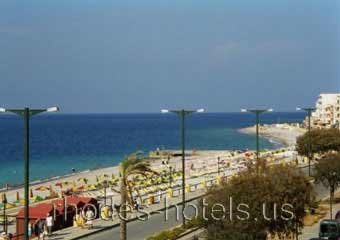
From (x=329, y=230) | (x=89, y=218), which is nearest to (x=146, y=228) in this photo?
(x=89, y=218)

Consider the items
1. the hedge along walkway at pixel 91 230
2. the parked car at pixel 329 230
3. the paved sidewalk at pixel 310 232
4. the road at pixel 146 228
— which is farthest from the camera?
the road at pixel 146 228

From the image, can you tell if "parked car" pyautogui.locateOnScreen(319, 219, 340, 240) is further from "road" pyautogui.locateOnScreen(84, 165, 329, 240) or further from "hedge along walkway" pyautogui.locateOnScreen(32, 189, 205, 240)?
"hedge along walkway" pyautogui.locateOnScreen(32, 189, 205, 240)

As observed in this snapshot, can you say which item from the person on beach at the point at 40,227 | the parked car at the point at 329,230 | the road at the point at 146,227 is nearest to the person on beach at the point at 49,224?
the person on beach at the point at 40,227

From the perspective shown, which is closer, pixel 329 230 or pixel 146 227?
pixel 329 230

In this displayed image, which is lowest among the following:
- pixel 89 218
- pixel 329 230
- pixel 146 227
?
pixel 146 227

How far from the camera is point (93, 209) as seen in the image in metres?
36.4

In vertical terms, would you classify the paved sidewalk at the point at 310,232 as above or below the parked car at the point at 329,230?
below

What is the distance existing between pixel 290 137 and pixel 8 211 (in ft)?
489

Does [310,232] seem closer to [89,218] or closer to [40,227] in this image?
[89,218]

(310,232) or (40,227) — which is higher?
(40,227)

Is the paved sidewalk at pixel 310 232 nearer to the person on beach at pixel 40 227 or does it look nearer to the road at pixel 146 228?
the road at pixel 146 228

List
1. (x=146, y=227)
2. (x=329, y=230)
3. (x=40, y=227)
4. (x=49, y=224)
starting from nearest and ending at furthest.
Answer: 1. (x=329, y=230)
2. (x=49, y=224)
3. (x=40, y=227)
4. (x=146, y=227)

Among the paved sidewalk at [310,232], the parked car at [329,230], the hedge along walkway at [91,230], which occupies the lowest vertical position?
the hedge along walkway at [91,230]

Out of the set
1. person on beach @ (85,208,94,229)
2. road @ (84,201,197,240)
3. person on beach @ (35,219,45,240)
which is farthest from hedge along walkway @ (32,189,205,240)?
person on beach @ (35,219,45,240)
